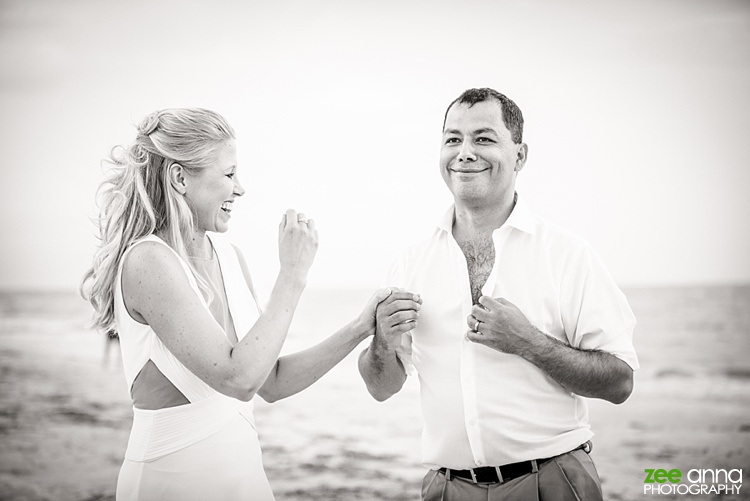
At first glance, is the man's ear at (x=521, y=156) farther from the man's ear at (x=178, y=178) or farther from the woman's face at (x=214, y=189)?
the man's ear at (x=178, y=178)

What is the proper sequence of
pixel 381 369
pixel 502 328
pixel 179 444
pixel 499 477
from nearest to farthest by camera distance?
pixel 179 444 → pixel 502 328 → pixel 499 477 → pixel 381 369

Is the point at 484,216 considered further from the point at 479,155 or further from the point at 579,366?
the point at 579,366

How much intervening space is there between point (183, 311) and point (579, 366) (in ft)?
5.50

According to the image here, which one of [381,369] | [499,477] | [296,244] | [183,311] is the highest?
[296,244]

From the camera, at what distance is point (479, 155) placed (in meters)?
3.42

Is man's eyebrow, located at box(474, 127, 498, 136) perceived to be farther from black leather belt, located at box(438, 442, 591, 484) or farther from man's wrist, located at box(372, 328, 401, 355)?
black leather belt, located at box(438, 442, 591, 484)

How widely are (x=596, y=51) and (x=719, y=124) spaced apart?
6.85 meters

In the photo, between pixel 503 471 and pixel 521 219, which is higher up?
pixel 521 219

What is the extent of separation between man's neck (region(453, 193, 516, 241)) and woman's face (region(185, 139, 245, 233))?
3.92 ft

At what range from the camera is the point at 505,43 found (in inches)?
809

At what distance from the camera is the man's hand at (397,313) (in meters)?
3.15

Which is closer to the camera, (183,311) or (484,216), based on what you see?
(183,311)

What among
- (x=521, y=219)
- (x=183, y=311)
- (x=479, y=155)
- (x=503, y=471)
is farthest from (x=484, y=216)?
(x=183, y=311)

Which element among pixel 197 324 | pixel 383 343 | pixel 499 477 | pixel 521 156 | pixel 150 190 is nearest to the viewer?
pixel 197 324
